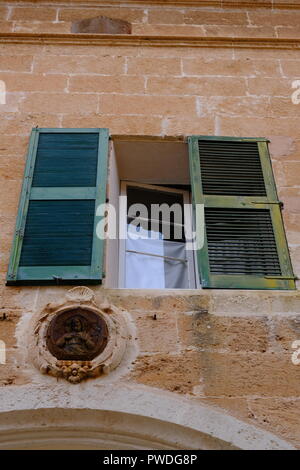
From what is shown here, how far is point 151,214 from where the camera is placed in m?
4.85

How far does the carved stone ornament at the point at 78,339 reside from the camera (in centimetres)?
334

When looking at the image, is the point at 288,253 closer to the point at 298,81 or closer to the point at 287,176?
the point at 287,176

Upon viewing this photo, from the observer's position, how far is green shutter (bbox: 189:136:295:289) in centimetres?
393

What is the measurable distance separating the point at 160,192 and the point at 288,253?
1336 millimetres

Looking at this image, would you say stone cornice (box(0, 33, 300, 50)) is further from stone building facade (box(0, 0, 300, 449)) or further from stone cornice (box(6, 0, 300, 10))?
stone cornice (box(6, 0, 300, 10))

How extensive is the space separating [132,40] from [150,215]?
1.72 m

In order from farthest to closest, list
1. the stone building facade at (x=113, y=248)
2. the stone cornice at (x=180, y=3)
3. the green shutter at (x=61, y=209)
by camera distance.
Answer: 1. the stone cornice at (x=180, y=3)
2. the green shutter at (x=61, y=209)
3. the stone building facade at (x=113, y=248)

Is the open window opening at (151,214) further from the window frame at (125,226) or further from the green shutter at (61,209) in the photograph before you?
the green shutter at (61,209)

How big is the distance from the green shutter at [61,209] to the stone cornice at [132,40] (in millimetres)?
1210

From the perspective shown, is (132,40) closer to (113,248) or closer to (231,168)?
(231,168)

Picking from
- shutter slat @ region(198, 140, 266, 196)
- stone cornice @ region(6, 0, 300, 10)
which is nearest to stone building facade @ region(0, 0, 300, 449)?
stone cornice @ region(6, 0, 300, 10)

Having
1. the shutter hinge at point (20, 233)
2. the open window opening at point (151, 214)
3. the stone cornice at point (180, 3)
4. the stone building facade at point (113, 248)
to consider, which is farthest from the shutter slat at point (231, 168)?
the stone cornice at point (180, 3)
